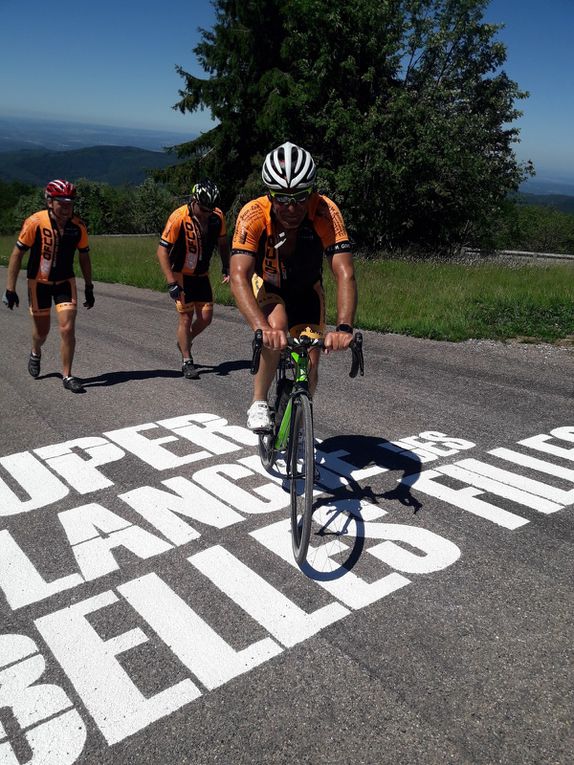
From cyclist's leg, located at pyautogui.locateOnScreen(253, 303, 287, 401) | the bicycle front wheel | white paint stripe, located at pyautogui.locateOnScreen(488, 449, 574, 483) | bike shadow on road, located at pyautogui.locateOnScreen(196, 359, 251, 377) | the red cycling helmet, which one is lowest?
bike shadow on road, located at pyautogui.locateOnScreen(196, 359, 251, 377)

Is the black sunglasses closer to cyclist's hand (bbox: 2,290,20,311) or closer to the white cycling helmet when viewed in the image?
the white cycling helmet

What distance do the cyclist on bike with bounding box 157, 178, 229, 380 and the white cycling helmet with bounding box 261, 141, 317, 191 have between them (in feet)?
11.5

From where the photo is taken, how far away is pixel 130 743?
6.98 ft

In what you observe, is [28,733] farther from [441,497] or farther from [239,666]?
[441,497]

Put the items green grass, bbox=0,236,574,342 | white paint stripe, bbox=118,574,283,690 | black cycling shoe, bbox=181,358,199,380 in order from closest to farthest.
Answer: white paint stripe, bbox=118,574,283,690, black cycling shoe, bbox=181,358,199,380, green grass, bbox=0,236,574,342

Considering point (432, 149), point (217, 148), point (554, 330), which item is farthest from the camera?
point (217, 148)

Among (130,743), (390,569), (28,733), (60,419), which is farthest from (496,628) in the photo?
(60,419)

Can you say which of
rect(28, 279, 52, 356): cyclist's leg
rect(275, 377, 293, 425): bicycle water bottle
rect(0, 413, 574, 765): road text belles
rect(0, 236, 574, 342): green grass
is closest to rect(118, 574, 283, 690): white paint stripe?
rect(0, 413, 574, 765): road text belles

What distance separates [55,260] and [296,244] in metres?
4.07

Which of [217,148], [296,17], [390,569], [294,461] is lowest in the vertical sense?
[390,569]

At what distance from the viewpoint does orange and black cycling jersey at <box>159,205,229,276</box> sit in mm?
7273

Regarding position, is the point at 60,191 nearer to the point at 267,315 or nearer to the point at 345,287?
the point at 267,315

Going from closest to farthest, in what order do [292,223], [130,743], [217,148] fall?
[130,743]
[292,223]
[217,148]

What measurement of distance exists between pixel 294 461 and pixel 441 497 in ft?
4.32
